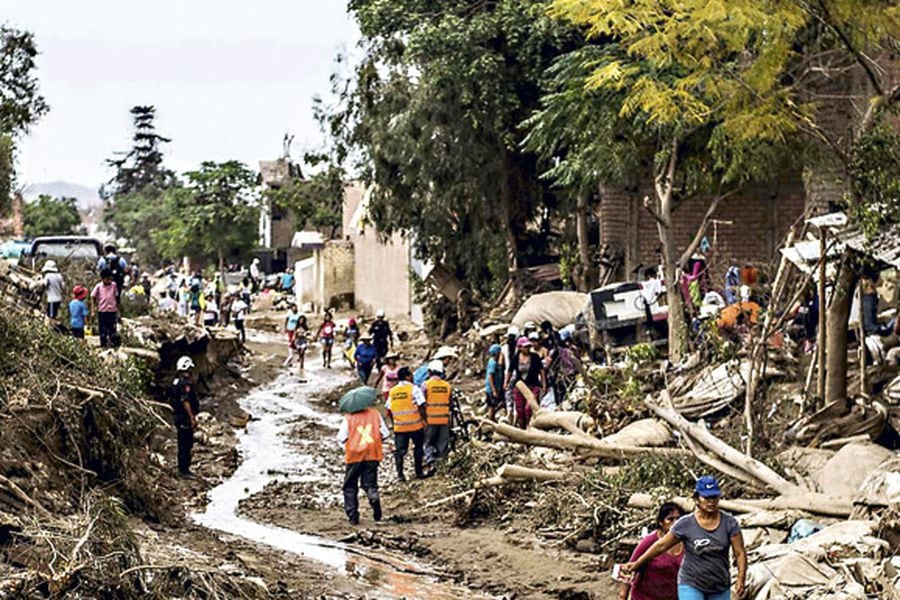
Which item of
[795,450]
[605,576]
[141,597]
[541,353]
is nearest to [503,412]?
[541,353]

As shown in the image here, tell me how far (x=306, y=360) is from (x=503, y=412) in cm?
1470

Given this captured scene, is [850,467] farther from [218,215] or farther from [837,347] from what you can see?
[218,215]

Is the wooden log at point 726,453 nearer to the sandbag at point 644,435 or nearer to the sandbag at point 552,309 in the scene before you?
the sandbag at point 644,435

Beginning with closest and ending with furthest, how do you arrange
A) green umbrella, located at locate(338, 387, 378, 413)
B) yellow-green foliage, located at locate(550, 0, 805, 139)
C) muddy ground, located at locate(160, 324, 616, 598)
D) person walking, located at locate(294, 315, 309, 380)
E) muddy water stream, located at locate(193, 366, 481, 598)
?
muddy ground, located at locate(160, 324, 616, 598)
muddy water stream, located at locate(193, 366, 481, 598)
green umbrella, located at locate(338, 387, 378, 413)
yellow-green foliage, located at locate(550, 0, 805, 139)
person walking, located at locate(294, 315, 309, 380)

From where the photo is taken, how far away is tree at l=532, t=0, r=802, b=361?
17688 mm

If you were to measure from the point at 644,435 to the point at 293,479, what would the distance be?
17.1 ft

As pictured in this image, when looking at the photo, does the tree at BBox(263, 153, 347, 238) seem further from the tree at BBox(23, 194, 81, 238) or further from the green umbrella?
the green umbrella

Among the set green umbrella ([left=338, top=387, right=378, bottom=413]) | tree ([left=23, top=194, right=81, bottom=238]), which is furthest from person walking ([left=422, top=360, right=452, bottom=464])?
tree ([left=23, top=194, right=81, bottom=238])

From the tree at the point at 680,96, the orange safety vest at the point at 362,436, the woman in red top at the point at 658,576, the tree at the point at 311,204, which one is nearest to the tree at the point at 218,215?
the tree at the point at 311,204

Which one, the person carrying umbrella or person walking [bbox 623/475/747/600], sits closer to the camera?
person walking [bbox 623/475/747/600]

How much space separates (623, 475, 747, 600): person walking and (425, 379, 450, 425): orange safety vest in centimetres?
905

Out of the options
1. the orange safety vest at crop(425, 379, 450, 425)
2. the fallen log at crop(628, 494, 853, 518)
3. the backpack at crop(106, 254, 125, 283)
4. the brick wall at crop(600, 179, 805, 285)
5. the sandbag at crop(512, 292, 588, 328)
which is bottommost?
the fallen log at crop(628, 494, 853, 518)

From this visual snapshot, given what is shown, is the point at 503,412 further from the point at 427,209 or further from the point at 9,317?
the point at 427,209

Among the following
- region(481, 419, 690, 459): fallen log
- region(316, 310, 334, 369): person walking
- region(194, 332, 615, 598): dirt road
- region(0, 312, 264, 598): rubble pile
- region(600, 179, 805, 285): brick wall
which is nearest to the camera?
region(0, 312, 264, 598): rubble pile
